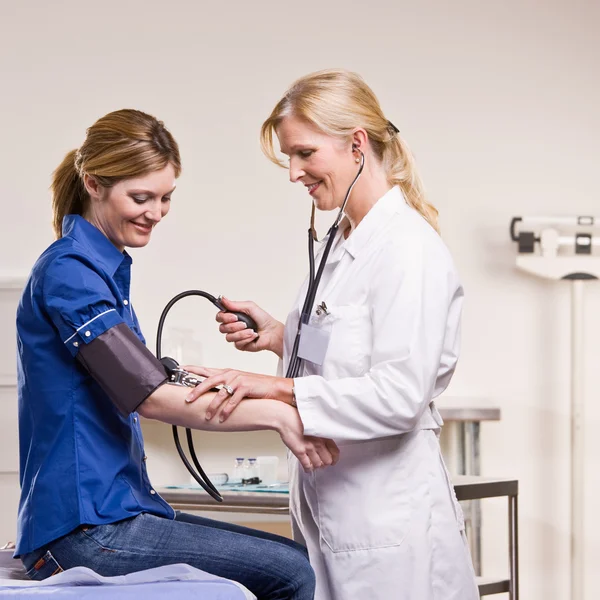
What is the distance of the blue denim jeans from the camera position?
4.01 feet

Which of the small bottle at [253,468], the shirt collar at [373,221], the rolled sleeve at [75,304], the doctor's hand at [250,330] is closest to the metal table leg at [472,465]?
the small bottle at [253,468]

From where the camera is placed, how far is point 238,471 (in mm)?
2748

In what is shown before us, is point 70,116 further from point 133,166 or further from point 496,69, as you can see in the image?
point 133,166

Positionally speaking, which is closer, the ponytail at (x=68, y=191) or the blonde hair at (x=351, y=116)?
the ponytail at (x=68, y=191)

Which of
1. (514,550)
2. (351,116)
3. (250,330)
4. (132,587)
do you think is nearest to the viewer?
(132,587)

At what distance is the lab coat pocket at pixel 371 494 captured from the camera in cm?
140

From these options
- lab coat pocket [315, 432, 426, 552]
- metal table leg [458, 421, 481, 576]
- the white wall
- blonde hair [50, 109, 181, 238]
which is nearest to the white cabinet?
the white wall

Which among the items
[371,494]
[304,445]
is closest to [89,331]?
[304,445]

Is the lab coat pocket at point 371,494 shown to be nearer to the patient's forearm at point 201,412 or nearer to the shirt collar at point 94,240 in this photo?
the patient's forearm at point 201,412

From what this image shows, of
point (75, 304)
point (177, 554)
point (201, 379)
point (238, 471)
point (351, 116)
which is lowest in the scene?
point (238, 471)

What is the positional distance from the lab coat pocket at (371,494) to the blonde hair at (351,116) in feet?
1.43

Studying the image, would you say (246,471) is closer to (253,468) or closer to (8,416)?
(253,468)

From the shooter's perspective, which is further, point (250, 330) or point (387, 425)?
point (250, 330)

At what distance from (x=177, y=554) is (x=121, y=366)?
11.3 inches
